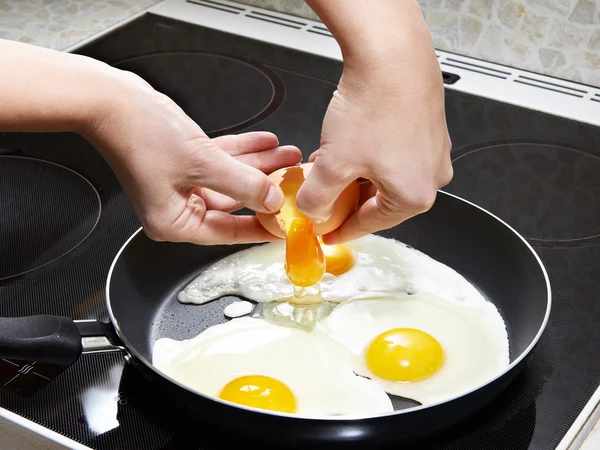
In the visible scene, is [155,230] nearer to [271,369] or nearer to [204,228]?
[204,228]

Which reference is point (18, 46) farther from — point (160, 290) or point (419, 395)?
point (419, 395)

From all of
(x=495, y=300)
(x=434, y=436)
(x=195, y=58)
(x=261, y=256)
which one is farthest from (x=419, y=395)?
(x=195, y=58)

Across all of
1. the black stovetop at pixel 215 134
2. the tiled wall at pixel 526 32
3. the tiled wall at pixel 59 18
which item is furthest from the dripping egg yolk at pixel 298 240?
the tiled wall at pixel 59 18

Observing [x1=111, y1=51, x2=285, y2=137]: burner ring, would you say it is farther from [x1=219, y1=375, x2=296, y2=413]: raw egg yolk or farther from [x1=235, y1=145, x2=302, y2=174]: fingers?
[x1=219, y1=375, x2=296, y2=413]: raw egg yolk

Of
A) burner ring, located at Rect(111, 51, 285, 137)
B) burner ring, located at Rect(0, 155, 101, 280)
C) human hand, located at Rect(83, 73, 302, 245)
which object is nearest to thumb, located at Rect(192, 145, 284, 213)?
human hand, located at Rect(83, 73, 302, 245)

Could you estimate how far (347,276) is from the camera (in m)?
1.08

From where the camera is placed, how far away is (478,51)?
4.92 feet

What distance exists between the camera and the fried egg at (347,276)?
105cm

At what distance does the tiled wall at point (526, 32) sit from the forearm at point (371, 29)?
29.3 inches

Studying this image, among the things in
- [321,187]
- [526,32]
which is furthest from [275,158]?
[526,32]

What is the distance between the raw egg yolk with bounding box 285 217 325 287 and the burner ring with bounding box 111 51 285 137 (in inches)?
17.1

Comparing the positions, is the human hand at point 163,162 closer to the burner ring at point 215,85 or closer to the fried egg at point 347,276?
the fried egg at point 347,276

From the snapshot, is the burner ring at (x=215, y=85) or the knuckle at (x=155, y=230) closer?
the knuckle at (x=155, y=230)

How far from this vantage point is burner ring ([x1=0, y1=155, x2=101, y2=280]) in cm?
109
